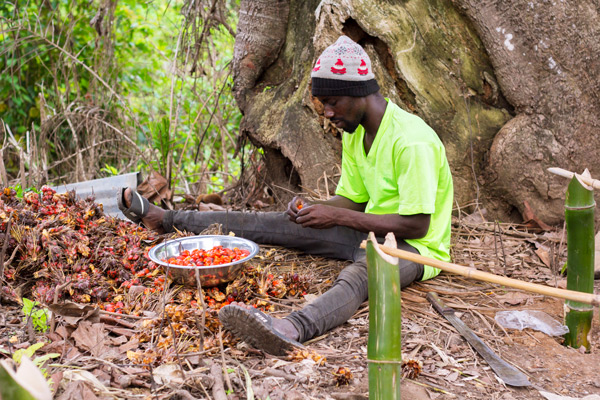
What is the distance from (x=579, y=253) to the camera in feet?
7.90

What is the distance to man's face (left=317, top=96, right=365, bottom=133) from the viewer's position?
2979 mm

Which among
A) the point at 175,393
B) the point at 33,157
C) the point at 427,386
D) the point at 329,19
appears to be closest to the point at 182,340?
the point at 175,393

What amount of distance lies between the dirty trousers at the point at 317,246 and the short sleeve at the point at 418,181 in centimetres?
28

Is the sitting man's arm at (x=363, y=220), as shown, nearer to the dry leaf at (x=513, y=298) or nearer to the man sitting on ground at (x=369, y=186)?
the man sitting on ground at (x=369, y=186)

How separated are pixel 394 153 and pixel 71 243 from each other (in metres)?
1.91

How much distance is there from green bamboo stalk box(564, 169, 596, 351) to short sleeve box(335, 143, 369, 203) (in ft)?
4.53

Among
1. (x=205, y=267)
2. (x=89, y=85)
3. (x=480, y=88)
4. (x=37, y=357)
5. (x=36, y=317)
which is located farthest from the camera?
(x=89, y=85)

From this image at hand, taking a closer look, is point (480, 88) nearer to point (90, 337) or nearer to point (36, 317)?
point (90, 337)

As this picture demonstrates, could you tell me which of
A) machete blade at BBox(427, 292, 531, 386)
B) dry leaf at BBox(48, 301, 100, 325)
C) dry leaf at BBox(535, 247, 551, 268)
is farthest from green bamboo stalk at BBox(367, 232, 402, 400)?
dry leaf at BBox(535, 247, 551, 268)

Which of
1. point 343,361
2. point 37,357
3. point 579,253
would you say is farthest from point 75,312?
point 579,253

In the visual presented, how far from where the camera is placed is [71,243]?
3098mm

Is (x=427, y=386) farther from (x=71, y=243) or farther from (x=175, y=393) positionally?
(x=71, y=243)

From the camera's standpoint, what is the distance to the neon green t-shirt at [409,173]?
9.36ft

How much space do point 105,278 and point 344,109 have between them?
1.65 m
